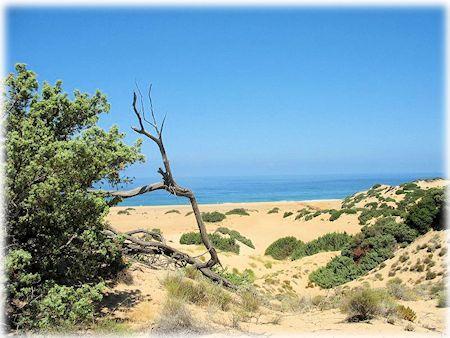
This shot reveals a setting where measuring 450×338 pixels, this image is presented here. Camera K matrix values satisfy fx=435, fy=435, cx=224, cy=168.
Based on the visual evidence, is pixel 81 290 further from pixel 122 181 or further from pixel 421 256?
pixel 421 256

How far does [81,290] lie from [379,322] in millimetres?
5449

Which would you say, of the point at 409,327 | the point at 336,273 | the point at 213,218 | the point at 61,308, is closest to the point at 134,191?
the point at 61,308

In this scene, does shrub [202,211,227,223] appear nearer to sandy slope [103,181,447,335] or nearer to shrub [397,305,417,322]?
sandy slope [103,181,447,335]

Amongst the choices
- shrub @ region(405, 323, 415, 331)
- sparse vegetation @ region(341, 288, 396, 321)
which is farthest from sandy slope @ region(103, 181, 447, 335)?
sparse vegetation @ region(341, 288, 396, 321)

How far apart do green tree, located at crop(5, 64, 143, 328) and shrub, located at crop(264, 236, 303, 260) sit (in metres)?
20.1

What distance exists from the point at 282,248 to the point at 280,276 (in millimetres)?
6995

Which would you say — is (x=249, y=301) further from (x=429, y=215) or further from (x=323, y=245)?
(x=323, y=245)

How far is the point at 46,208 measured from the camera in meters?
6.33

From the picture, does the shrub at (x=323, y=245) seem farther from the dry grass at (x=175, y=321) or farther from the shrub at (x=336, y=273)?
the dry grass at (x=175, y=321)

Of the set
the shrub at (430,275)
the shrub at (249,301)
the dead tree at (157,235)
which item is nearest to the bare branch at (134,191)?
the dead tree at (157,235)

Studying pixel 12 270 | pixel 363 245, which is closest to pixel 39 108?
pixel 12 270

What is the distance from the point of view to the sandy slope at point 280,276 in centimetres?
792

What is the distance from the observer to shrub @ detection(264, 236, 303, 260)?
87.4 feet

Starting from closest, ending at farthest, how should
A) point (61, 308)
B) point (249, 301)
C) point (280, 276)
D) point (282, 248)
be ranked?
point (61, 308) → point (249, 301) → point (280, 276) → point (282, 248)
